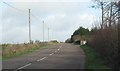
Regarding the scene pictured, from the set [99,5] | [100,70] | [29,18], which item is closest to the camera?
[100,70]

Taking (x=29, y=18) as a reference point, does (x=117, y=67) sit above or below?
below

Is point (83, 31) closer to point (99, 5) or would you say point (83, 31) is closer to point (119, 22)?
point (99, 5)

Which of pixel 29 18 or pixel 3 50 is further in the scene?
pixel 29 18

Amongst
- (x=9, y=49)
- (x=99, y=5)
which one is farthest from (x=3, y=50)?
(x=99, y=5)

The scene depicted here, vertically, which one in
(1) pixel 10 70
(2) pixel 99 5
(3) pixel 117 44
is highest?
(2) pixel 99 5

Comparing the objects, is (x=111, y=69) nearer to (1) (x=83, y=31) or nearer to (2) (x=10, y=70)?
(2) (x=10, y=70)

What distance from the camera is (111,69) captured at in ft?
63.7

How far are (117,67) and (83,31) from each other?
11645cm

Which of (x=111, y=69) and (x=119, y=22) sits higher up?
(x=119, y=22)

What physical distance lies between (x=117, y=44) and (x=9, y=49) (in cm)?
2406

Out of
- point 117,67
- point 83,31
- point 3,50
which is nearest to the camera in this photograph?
point 117,67

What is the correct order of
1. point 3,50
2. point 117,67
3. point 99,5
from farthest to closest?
1. point 99,5
2. point 3,50
3. point 117,67

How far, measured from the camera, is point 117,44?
19.5m

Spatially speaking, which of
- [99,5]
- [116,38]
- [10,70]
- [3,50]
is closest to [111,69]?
[116,38]
